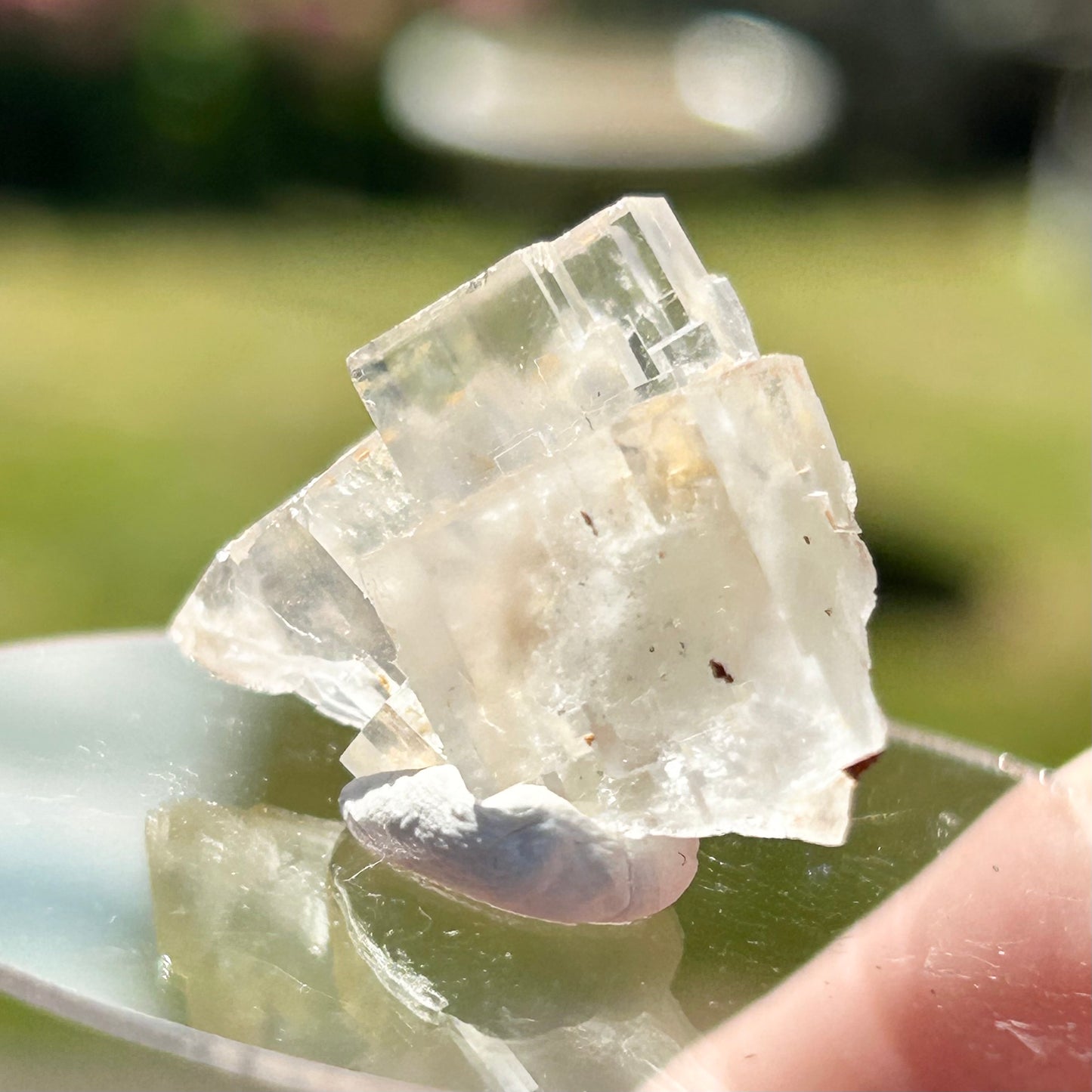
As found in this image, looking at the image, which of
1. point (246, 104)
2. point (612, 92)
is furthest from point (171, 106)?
point (612, 92)

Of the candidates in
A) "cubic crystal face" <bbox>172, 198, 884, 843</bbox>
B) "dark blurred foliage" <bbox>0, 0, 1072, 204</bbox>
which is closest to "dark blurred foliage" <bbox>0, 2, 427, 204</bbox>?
"dark blurred foliage" <bbox>0, 0, 1072, 204</bbox>

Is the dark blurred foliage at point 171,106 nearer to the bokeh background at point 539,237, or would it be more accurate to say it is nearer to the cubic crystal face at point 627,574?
the bokeh background at point 539,237

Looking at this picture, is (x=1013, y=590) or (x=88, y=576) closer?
(x=88, y=576)

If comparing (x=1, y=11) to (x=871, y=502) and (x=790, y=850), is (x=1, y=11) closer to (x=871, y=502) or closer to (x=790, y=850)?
(x=871, y=502)

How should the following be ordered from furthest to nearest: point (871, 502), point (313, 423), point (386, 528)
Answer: point (313, 423) → point (871, 502) → point (386, 528)

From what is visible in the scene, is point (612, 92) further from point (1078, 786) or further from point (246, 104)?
point (1078, 786)

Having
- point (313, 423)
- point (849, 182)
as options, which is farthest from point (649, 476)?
point (849, 182)

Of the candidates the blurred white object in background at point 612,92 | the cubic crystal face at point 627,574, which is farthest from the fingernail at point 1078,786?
the blurred white object in background at point 612,92
